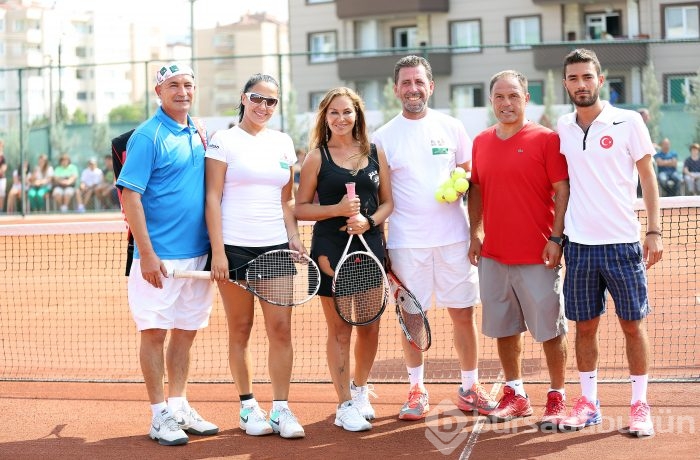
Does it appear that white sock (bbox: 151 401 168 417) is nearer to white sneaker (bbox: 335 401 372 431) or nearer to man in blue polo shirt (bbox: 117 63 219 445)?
man in blue polo shirt (bbox: 117 63 219 445)

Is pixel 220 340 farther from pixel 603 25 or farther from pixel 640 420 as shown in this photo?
pixel 603 25

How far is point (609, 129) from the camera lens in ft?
18.3

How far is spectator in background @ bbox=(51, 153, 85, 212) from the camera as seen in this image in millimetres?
23969

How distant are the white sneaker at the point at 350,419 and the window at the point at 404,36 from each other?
32824 mm

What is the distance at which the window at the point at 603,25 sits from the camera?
3447 cm

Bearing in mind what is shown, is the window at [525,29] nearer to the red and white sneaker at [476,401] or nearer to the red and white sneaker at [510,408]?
the red and white sneaker at [476,401]

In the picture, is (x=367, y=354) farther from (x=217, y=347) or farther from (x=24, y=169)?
(x=24, y=169)

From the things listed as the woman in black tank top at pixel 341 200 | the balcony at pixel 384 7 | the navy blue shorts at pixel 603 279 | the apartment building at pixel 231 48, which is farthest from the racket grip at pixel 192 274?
the apartment building at pixel 231 48

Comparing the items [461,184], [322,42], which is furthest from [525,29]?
[461,184]

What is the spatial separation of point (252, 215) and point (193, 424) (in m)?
1.37

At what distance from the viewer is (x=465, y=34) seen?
120ft

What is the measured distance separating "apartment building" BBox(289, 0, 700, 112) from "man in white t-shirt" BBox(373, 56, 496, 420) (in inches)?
962

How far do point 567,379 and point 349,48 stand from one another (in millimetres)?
32651

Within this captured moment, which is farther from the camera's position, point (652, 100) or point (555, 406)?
point (652, 100)
